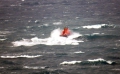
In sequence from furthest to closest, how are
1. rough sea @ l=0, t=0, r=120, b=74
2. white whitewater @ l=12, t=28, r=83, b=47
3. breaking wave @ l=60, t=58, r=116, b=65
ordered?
white whitewater @ l=12, t=28, r=83, b=47 → breaking wave @ l=60, t=58, r=116, b=65 → rough sea @ l=0, t=0, r=120, b=74

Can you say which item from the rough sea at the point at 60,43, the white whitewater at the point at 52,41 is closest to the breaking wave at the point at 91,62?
the rough sea at the point at 60,43

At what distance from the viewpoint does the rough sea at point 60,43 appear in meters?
49.4

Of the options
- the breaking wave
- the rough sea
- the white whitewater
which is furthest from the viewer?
the white whitewater

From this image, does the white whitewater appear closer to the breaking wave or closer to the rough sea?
the rough sea

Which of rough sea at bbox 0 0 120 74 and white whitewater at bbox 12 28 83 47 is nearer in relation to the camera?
rough sea at bbox 0 0 120 74

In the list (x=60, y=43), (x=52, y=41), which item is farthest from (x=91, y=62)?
(x=52, y=41)

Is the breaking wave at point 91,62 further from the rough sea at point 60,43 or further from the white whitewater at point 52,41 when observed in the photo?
the white whitewater at point 52,41

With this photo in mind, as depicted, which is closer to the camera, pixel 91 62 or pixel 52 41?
pixel 91 62

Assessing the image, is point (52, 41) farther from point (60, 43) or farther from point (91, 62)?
point (91, 62)

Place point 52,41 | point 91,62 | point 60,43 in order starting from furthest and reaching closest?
point 52,41, point 60,43, point 91,62

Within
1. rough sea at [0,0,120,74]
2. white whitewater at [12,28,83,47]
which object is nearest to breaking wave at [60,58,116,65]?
rough sea at [0,0,120,74]

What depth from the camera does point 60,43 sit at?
6488cm

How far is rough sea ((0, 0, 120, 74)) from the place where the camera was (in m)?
49.4

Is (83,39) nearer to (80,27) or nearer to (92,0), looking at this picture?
(80,27)
